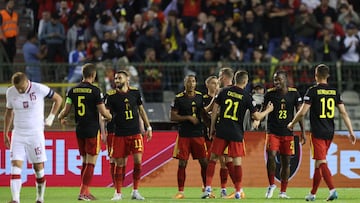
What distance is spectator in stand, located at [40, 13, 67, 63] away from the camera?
29797 millimetres

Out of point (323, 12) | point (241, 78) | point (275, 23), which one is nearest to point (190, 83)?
point (241, 78)

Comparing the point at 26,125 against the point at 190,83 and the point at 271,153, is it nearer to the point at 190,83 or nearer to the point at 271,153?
the point at 190,83

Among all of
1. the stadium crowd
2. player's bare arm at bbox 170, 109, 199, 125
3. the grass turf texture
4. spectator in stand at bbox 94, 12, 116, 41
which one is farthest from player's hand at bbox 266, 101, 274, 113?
spectator in stand at bbox 94, 12, 116, 41

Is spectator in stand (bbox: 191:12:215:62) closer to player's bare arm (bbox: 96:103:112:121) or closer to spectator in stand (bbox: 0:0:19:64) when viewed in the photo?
spectator in stand (bbox: 0:0:19:64)

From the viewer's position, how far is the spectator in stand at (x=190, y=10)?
102 ft

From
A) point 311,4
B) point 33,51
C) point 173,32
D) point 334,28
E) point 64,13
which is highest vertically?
point 311,4

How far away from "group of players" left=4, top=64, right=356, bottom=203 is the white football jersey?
0.05 m

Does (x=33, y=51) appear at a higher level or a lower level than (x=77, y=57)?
higher

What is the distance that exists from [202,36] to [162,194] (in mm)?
9372

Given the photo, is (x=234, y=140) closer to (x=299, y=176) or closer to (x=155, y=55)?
(x=299, y=176)

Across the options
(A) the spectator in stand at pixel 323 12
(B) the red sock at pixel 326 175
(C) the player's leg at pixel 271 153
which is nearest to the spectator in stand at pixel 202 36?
(A) the spectator in stand at pixel 323 12

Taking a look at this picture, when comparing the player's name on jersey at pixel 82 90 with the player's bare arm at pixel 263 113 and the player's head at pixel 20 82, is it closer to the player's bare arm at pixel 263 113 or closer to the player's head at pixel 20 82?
the player's head at pixel 20 82

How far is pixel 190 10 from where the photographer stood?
31203 millimetres

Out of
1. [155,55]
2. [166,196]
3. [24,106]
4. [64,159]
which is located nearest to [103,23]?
[155,55]
